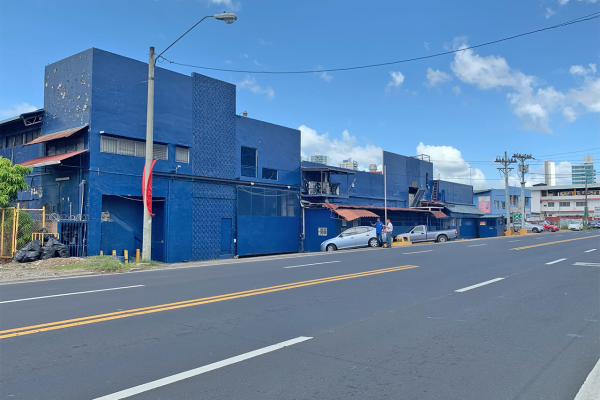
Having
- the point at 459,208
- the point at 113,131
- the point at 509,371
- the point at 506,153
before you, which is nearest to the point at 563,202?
the point at 506,153

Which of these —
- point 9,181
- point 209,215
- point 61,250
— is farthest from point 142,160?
point 61,250

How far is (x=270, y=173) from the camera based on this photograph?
89.7ft

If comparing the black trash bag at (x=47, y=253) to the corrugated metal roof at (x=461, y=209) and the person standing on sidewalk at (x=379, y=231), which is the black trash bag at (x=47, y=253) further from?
the corrugated metal roof at (x=461, y=209)

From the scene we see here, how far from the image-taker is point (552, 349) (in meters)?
6.05

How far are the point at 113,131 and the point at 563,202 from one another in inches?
4001

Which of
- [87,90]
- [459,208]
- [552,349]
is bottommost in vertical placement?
[552,349]

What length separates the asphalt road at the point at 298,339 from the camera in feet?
15.1

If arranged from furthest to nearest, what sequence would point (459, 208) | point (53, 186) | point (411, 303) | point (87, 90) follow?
point (459, 208) → point (53, 186) → point (87, 90) → point (411, 303)

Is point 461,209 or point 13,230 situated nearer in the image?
point 13,230

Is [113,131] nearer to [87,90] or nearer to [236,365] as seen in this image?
[87,90]

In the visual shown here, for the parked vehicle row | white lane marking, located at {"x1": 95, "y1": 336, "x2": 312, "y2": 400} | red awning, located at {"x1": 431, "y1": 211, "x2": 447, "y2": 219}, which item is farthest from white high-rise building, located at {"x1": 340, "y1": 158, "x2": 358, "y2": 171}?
white lane marking, located at {"x1": 95, "y1": 336, "x2": 312, "y2": 400}

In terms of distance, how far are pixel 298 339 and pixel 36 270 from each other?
11.6 m

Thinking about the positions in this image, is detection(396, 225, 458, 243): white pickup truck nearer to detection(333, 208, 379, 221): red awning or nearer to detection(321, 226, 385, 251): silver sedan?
detection(333, 208, 379, 221): red awning

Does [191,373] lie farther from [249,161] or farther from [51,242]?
[249,161]
